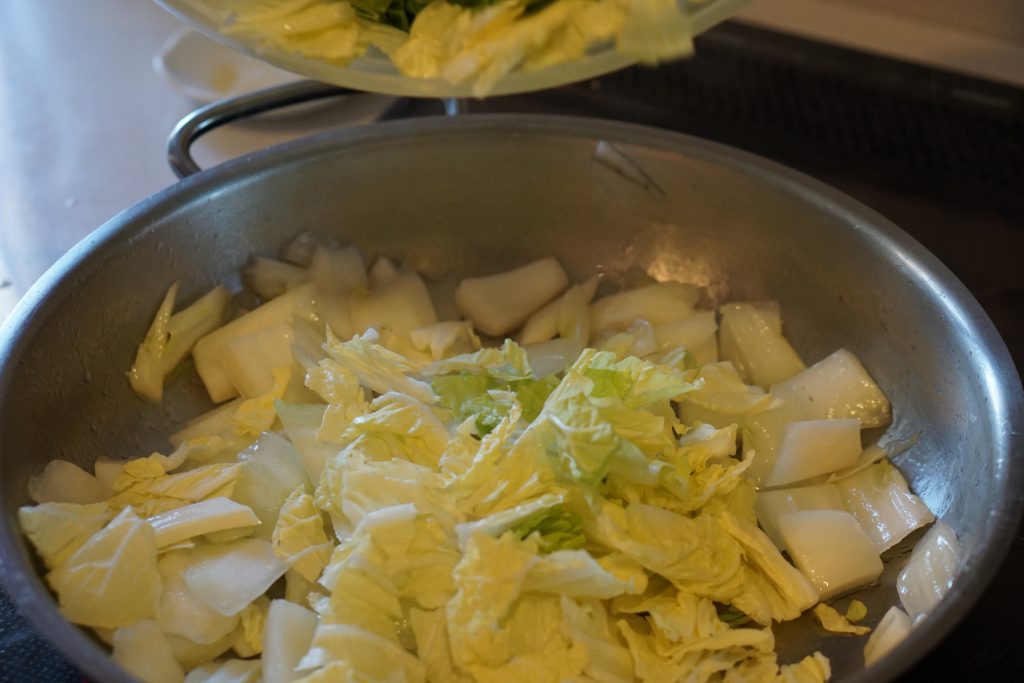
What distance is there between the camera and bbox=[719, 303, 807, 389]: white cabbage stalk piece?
1.45m

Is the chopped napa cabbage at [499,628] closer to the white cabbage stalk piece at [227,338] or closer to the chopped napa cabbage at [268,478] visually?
the chopped napa cabbage at [268,478]

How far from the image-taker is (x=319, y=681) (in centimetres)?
97

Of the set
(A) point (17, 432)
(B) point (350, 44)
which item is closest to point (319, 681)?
(A) point (17, 432)

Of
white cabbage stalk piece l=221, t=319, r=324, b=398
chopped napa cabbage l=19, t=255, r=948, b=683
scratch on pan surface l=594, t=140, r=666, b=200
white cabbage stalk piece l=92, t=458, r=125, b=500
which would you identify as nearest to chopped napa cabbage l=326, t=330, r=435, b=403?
chopped napa cabbage l=19, t=255, r=948, b=683

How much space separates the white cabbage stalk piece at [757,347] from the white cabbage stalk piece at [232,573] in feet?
2.41

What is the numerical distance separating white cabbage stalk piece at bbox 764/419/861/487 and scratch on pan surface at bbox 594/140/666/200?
446 mm

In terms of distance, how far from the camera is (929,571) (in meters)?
1.12

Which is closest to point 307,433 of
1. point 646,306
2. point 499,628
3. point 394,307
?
point 394,307

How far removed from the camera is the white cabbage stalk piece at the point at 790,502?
1253mm

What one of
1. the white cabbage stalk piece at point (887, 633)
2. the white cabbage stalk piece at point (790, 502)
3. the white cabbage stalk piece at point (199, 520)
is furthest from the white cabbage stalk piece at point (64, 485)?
the white cabbage stalk piece at point (887, 633)

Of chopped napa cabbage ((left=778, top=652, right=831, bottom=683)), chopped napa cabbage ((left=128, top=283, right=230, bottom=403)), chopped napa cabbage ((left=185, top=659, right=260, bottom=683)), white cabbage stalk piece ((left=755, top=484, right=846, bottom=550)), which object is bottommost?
chopped napa cabbage ((left=778, top=652, right=831, bottom=683))

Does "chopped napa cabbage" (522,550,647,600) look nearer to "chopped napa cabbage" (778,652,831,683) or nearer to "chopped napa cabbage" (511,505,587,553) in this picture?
"chopped napa cabbage" (511,505,587,553)

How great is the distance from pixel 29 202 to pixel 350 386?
0.82 meters

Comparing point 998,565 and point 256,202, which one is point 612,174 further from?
point 998,565
